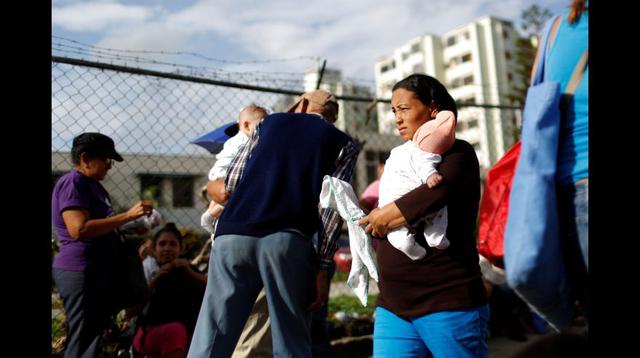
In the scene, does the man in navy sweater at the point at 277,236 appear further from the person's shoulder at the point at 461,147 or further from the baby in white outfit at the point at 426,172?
the person's shoulder at the point at 461,147

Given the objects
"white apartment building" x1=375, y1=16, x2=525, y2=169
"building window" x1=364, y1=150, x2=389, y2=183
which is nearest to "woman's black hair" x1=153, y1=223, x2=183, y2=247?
"building window" x1=364, y1=150, x2=389, y2=183

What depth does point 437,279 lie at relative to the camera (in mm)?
2107

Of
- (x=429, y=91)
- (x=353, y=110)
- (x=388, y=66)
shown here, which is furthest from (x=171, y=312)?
(x=388, y=66)

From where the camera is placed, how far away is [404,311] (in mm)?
2152

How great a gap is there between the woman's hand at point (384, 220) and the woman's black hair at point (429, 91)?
49cm

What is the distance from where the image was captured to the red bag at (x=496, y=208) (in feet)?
7.61

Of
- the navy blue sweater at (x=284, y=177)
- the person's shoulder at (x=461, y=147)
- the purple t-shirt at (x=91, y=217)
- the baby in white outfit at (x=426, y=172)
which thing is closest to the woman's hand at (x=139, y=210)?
the purple t-shirt at (x=91, y=217)

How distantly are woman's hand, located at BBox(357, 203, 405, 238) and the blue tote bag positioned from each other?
40cm

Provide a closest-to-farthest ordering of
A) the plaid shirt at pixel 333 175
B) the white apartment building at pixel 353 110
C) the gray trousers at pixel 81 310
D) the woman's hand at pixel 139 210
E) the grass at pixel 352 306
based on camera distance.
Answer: the plaid shirt at pixel 333 175
the gray trousers at pixel 81 310
the woman's hand at pixel 139 210
the white apartment building at pixel 353 110
the grass at pixel 352 306

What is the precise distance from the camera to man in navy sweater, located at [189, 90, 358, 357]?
8.11 ft

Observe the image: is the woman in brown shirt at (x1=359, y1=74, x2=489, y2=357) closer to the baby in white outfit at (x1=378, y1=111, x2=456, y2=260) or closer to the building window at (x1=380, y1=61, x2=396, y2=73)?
the baby in white outfit at (x1=378, y1=111, x2=456, y2=260)
